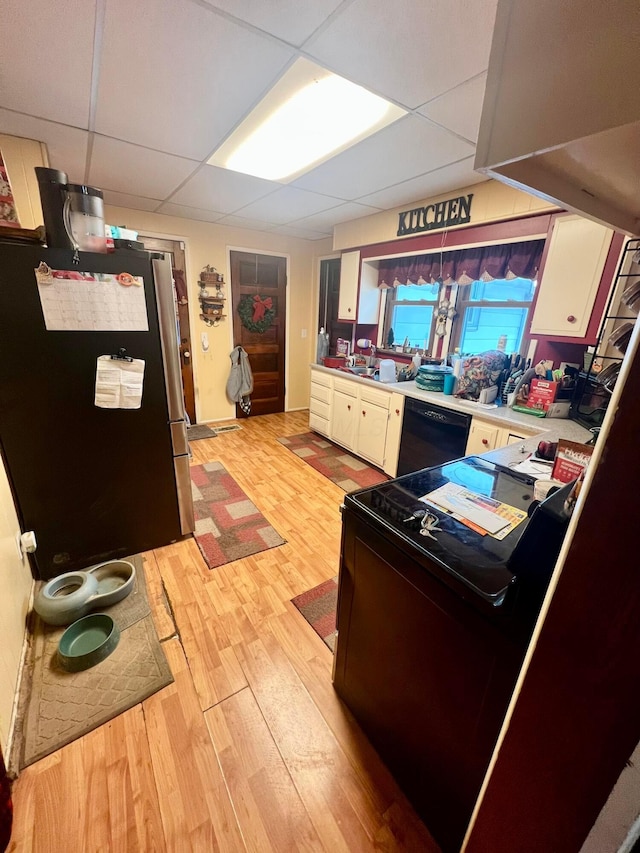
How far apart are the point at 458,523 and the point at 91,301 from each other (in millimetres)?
1927

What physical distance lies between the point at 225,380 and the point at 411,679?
14.0ft

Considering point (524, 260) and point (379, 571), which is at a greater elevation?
point (524, 260)

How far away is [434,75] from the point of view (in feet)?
4.67

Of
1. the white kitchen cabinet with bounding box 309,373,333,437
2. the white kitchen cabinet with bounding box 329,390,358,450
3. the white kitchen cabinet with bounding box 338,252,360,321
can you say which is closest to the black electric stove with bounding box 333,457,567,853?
the white kitchen cabinet with bounding box 329,390,358,450

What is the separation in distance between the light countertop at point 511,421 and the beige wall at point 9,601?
84.3 inches

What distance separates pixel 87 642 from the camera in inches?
63.4

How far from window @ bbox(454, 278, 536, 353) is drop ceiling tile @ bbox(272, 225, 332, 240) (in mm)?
2120

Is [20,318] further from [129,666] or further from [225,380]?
[225,380]

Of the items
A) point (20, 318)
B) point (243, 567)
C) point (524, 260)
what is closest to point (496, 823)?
point (243, 567)

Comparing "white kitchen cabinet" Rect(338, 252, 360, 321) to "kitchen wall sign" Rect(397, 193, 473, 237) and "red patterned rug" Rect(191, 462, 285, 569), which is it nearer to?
"kitchen wall sign" Rect(397, 193, 473, 237)

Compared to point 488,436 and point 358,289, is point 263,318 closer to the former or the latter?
point 358,289

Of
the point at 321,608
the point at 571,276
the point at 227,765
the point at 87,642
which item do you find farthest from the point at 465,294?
the point at 87,642

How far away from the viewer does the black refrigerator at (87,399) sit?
63.5 inches

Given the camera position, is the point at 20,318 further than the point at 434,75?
Yes
